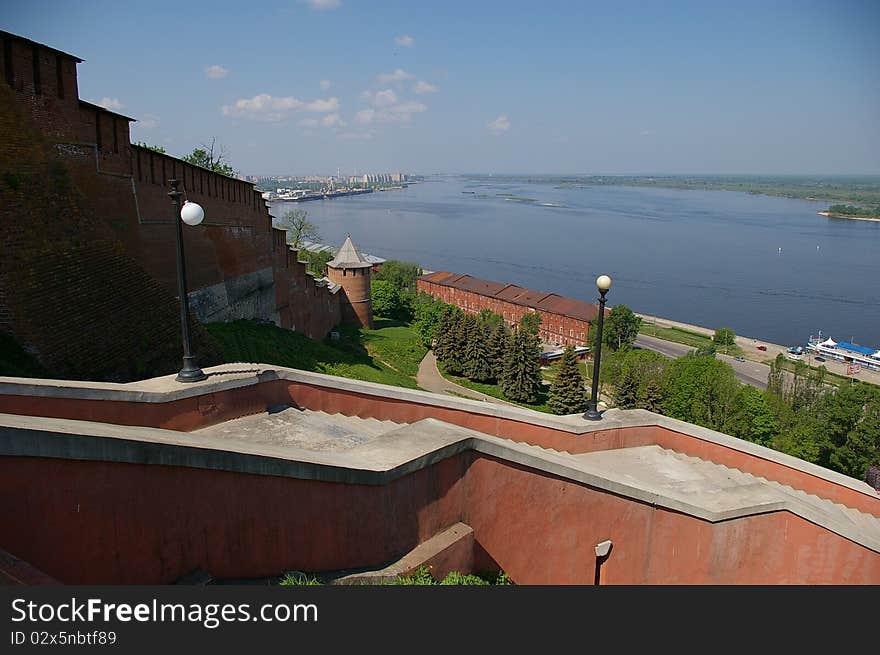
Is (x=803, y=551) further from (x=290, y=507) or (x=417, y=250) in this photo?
(x=417, y=250)

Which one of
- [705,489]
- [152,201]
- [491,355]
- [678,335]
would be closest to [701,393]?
[491,355]

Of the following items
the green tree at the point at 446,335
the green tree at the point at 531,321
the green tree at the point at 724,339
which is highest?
the green tree at the point at 446,335

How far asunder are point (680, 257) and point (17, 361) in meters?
80.5

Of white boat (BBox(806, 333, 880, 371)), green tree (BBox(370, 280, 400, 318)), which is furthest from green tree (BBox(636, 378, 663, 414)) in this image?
white boat (BBox(806, 333, 880, 371))

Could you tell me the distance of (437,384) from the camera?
83.7 feet

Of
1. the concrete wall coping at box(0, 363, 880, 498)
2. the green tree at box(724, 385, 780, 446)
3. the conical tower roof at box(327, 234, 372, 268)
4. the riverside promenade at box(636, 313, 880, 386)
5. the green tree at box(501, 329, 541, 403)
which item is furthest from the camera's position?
the riverside promenade at box(636, 313, 880, 386)

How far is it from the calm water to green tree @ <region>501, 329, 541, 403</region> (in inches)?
1221

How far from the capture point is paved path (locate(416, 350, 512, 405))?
2425 cm

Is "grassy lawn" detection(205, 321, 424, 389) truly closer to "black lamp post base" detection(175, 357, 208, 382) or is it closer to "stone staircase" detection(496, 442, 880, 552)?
"black lamp post base" detection(175, 357, 208, 382)

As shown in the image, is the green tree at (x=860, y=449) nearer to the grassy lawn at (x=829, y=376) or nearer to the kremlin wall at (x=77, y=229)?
the kremlin wall at (x=77, y=229)

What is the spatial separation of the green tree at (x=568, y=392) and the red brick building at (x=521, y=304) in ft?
63.6

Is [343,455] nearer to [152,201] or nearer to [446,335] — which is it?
[152,201]

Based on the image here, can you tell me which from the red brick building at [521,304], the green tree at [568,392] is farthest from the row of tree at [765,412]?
the red brick building at [521,304]

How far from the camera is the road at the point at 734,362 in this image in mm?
38344
